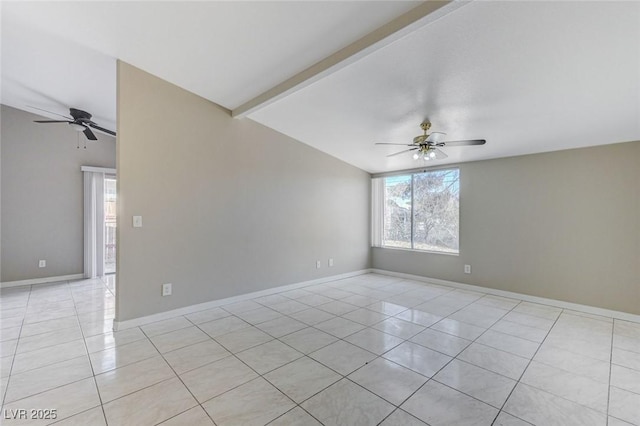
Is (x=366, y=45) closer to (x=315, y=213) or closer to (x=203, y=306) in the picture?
(x=315, y=213)

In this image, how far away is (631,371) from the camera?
2.25 m

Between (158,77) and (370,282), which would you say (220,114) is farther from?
(370,282)

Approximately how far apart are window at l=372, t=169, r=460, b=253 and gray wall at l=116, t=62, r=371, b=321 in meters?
1.40

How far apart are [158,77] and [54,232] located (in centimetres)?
394

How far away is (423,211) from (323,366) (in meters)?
3.89

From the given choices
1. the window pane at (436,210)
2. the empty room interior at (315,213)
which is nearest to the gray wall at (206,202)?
the empty room interior at (315,213)

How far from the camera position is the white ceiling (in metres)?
1.99

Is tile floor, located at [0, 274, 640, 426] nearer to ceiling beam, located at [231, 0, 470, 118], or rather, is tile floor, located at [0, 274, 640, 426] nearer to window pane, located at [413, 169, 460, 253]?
window pane, located at [413, 169, 460, 253]

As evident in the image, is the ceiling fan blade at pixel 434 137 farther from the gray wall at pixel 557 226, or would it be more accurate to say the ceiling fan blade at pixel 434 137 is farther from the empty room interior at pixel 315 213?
the gray wall at pixel 557 226

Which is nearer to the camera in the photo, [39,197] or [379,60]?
[379,60]

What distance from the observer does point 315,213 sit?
5023 mm

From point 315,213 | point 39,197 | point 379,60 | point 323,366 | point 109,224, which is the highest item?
point 379,60

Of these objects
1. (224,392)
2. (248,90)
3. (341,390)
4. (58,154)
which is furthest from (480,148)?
(58,154)

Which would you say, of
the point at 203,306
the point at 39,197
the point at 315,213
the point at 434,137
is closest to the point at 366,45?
the point at 434,137
